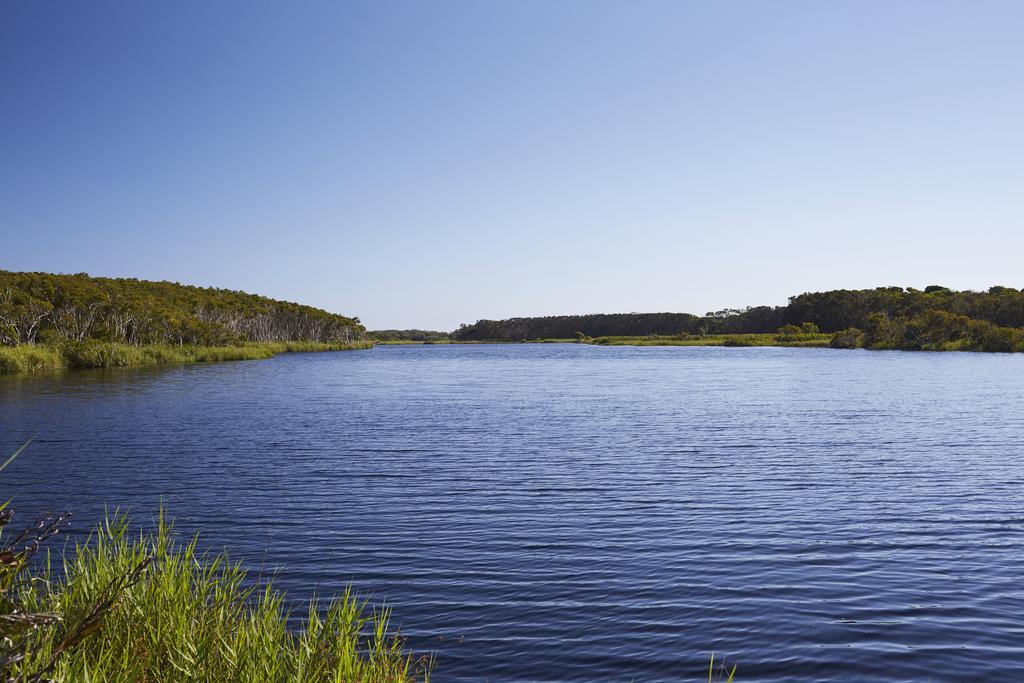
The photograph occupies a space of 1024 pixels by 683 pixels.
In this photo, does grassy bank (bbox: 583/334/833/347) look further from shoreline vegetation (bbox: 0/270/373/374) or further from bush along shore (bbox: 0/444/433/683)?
bush along shore (bbox: 0/444/433/683)

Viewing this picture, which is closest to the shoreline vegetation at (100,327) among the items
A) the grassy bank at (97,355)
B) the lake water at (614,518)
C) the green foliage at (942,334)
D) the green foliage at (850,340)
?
the grassy bank at (97,355)

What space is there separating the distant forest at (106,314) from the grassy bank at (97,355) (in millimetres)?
2224

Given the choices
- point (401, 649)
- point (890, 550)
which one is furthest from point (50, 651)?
point (890, 550)

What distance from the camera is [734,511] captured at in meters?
14.1

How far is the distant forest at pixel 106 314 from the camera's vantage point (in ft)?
205

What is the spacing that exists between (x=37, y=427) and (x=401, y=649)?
22.8 meters

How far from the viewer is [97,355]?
196 feet

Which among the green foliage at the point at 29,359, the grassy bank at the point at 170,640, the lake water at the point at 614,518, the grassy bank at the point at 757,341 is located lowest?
the lake water at the point at 614,518

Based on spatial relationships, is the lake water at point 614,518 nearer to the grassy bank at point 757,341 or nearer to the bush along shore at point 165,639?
the bush along shore at point 165,639

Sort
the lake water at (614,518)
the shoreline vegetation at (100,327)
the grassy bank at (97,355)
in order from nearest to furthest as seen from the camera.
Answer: the lake water at (614,518) → the grassy bank at (97,355) → the shoreline vegetation at (100,327)

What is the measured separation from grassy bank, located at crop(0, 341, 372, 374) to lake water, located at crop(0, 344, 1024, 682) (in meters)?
24.2

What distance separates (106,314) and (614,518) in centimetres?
6881

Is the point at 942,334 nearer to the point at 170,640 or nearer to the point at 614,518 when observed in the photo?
the point at 614,518

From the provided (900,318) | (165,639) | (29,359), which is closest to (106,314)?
(29,359)
